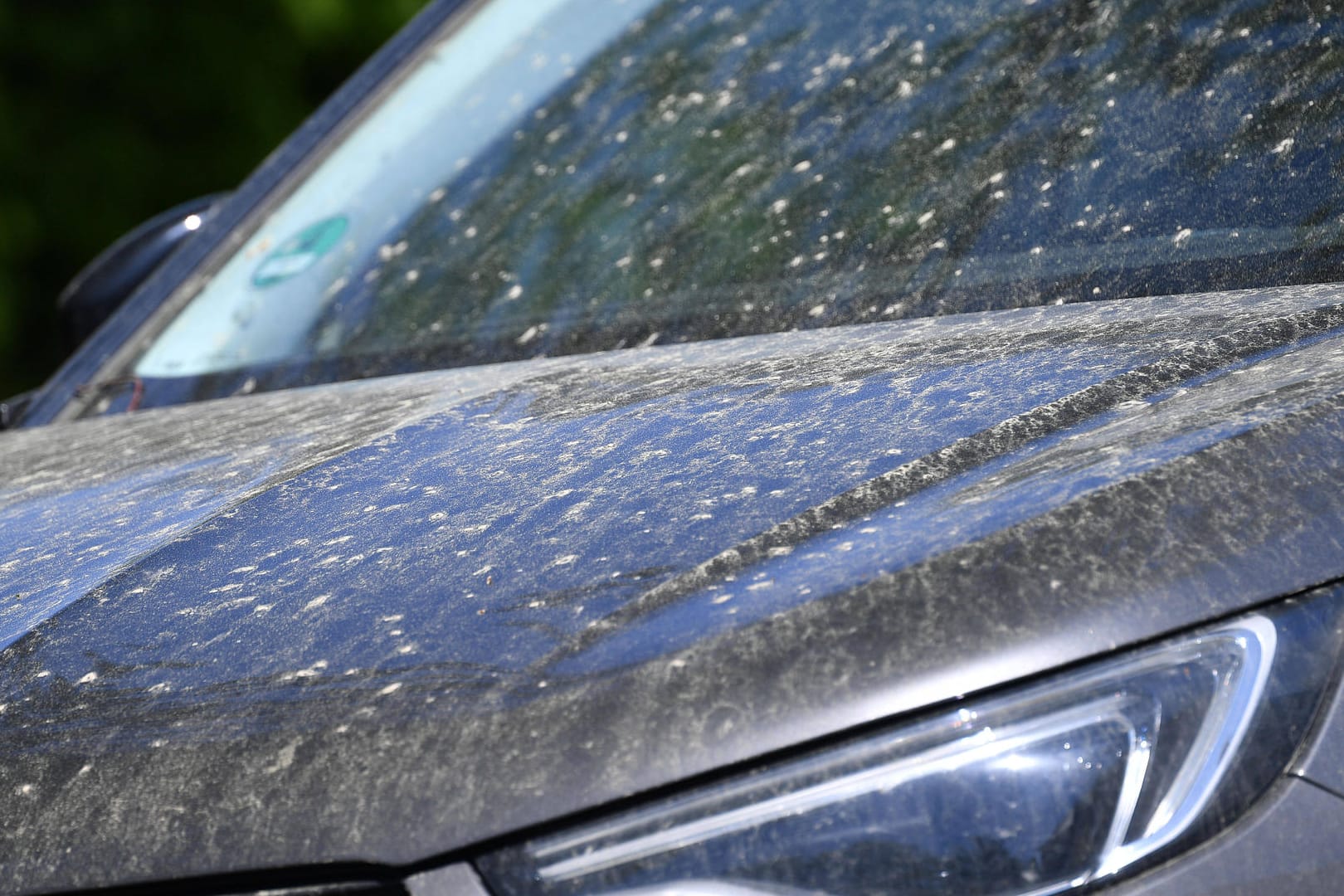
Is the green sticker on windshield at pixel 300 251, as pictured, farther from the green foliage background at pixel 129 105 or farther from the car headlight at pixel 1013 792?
the green foliage background at pixel 129 105

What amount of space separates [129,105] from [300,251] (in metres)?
5.08

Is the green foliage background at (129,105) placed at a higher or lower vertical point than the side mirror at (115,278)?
higher

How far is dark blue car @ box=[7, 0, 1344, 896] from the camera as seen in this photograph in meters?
0.91

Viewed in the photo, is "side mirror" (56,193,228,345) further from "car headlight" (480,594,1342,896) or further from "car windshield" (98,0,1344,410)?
"car headlight" (480,594,1342,896)

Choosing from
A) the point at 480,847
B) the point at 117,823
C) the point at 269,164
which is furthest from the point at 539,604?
the point at 269,164

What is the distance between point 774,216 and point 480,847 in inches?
39.3

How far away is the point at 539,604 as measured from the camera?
1038 mm

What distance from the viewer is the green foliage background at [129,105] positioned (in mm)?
6660

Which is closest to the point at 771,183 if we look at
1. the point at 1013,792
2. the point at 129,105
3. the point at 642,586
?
the point at 642,586

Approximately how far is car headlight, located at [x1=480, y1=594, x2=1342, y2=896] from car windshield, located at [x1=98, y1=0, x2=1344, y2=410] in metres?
0.56

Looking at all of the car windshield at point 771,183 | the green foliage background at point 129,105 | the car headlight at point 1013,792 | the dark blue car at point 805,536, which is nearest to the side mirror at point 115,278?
the car windshield at point 771,183

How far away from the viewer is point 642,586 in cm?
103

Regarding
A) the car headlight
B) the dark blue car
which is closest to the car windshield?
the dark blue car

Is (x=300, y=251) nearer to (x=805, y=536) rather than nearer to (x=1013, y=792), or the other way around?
(x=805, y=536)
